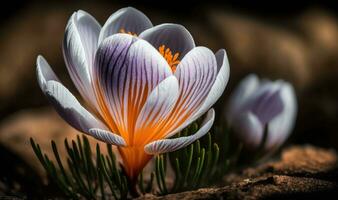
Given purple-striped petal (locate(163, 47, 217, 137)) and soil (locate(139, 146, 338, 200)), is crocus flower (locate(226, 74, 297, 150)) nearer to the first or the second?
soil (locate(139, 146, 338, 200))

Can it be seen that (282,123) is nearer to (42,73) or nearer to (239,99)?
(239,99)

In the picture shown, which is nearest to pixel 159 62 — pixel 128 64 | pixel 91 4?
pixel 128 64

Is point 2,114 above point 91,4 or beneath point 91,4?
beneath

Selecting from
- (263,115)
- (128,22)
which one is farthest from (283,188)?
(263,115)

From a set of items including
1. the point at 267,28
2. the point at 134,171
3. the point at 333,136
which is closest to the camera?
the point at 134,171

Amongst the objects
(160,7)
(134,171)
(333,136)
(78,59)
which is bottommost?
(333,136)

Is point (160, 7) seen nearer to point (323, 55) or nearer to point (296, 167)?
point (323, 55)

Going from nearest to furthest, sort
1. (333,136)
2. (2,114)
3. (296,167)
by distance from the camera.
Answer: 1. (296,167)
2. (333,136)
3. (2,114)
